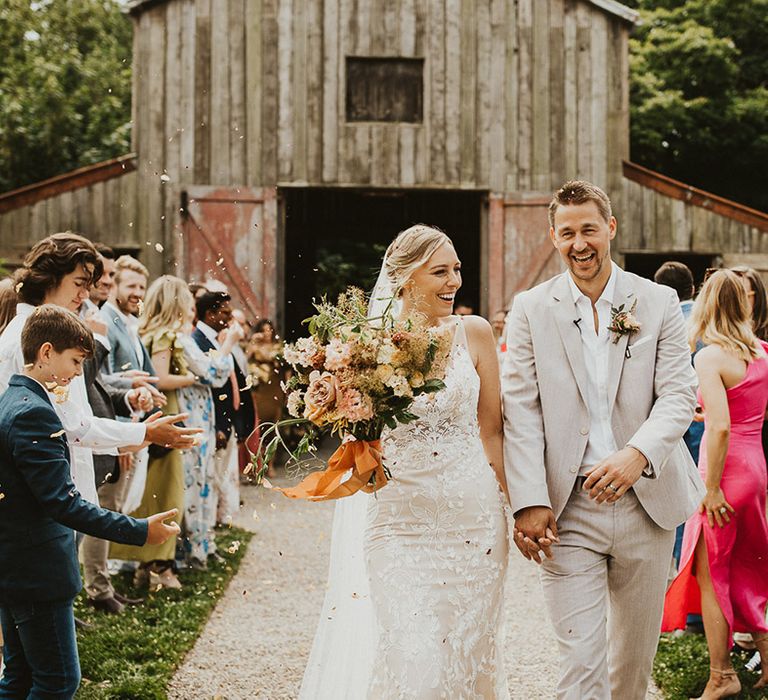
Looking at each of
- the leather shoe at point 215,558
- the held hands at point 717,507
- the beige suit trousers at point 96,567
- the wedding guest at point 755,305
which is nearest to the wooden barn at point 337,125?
the leather shoe at point 215,558

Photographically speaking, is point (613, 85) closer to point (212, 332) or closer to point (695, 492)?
point (212, 332)

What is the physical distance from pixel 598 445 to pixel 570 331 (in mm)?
462

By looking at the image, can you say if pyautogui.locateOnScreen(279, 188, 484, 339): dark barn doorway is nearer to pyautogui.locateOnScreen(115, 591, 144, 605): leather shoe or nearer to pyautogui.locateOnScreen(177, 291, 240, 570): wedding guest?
pyautogui.locateOnScreen(177, 291, 240, 570): wedding guest

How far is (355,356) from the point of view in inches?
149

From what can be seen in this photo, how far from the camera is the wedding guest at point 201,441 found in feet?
25.5

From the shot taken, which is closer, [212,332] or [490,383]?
[490,383]

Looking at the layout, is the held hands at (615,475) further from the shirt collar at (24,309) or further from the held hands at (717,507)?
the shirt collar at (24,309)

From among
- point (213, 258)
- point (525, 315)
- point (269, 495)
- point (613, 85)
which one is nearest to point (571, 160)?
point (613, 85)

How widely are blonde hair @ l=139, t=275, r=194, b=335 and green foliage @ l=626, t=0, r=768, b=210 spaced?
18992 mm

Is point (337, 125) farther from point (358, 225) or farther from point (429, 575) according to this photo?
point (429, 575)

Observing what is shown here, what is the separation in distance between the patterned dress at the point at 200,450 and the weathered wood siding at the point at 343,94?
651 cm

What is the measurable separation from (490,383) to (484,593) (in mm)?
925

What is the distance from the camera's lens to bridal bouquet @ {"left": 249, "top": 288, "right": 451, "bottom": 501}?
3771mm

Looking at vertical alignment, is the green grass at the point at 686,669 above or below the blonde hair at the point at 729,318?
below
